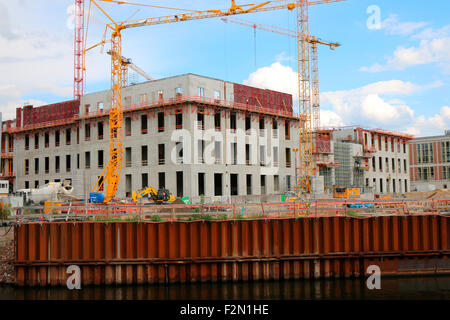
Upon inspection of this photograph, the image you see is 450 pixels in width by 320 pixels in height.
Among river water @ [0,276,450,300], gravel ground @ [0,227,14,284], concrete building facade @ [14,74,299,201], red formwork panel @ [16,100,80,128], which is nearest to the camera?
river water @ [0,276,450,300]

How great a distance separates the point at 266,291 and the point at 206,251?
145 inches

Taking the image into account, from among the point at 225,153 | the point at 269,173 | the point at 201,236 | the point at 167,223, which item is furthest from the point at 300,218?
the point at 269,173

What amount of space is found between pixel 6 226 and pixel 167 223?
1624cm

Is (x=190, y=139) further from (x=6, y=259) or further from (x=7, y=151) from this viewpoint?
(x=7, y=151)

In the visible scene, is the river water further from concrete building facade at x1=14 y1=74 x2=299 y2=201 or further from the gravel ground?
concrete building facade at x1=14 y1=74 x2=299 y2=201

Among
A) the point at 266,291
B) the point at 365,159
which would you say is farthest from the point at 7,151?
the point at 266,291

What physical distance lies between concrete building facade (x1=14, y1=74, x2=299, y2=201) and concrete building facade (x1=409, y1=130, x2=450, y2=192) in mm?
51187

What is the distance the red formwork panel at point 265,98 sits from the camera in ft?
226

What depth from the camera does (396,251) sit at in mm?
26328

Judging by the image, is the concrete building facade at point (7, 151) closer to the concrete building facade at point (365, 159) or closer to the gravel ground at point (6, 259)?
the concrete building facade at point (365, 159)

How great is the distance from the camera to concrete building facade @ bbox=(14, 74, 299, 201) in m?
63.1

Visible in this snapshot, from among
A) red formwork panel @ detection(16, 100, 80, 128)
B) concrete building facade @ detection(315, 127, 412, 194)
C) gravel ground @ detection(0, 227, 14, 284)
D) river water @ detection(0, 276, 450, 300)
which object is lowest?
river water @ detection(0, 276, 450, 300)

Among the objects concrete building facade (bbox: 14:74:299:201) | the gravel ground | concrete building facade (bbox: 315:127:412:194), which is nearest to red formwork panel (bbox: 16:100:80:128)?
concrete building facade (bbox: 14:74:299:201)

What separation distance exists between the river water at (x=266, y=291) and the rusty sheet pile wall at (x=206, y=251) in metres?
0.47
